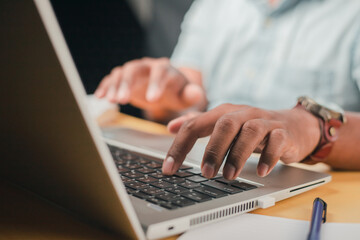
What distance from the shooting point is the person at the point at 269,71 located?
61 cm

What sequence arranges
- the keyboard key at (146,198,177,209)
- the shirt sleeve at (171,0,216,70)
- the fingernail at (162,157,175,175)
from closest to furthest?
the keyboard key at (146,198,177,209), the fingernail at (162,157,175,175), the shirt sleeve at (171,0,216,70)

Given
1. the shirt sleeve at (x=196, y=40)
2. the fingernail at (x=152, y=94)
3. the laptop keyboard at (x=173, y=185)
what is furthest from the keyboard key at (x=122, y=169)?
the shirt sleeve at (x=196, y=40)

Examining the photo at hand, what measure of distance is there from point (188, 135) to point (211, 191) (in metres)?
0.09

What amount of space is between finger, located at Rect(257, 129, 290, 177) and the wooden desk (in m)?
0.04

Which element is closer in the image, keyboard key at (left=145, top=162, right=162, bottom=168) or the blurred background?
keyboard key at (left=145, top=162, right=162, bottom=168)

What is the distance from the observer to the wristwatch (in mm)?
603

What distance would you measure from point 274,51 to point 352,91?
0.25 metres

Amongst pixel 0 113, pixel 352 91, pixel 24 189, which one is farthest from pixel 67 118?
pixel 352 91

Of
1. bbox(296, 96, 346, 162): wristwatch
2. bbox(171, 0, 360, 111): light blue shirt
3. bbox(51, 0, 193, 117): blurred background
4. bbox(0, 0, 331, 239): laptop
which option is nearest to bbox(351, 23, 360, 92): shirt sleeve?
bbox(171, 0, 360, 111): light blue shirt

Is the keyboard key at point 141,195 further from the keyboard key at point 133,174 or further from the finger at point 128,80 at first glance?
the finger at point 128,80

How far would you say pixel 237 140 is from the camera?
0.44m

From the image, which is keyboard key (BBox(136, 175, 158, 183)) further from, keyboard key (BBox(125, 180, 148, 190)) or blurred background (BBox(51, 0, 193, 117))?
blurred background (BBox(51, 0, 193, 117))

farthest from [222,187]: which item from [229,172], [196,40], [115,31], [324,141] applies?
[115,31]

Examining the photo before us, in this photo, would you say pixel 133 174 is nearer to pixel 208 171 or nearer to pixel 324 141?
pixel 208 171
